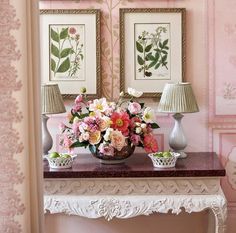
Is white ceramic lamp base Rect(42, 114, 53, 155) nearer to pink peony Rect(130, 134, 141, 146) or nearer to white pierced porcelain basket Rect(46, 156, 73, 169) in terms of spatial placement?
white pierced porcelain basket Rect(46, 156, 73, 169)

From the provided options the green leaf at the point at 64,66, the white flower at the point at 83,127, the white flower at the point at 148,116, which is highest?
the green leaf at the point at 64,66

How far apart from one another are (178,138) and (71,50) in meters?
0.86

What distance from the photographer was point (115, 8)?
322 centimetres

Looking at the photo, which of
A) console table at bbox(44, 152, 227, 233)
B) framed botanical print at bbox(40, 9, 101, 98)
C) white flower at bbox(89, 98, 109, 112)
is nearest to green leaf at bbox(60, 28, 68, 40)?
framed botanical print at bbox(40, 9, 101, 98)

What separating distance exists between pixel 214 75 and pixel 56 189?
1222mm

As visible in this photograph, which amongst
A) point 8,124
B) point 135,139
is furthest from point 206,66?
point 8,124

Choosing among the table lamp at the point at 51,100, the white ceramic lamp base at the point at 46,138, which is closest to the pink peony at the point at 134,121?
the table lamp at the point at 51,100

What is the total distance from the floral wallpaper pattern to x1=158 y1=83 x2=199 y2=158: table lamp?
1.70 m

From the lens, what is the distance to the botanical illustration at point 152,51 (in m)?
3.21

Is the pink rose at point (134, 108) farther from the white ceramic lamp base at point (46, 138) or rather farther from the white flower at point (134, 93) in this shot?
the white ceramic lamp base at point (46, 138)

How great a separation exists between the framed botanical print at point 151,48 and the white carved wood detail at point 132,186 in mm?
674

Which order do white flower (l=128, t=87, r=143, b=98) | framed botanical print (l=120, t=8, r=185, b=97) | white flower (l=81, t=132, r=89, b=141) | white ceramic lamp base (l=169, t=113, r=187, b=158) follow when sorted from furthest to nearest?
framed botanical print (l=120, t=8, r=185, b=97) < white ceramic lamp base (l=169, t=113, r=187, b=158) < white flower (l=128, t=87, r=143, b=98) < white flower (l=81, t=132, r=89, b=141)

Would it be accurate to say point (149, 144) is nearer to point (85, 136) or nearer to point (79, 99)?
point (85, 136)

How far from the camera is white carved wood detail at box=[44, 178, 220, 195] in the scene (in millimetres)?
2766
